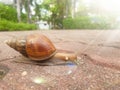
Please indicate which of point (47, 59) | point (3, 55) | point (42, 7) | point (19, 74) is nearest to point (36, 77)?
point (19, 74)

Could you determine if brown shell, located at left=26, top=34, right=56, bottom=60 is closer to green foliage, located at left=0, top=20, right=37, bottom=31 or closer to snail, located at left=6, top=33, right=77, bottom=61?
snail, located at left=6, top=33, right=77, bottom=61

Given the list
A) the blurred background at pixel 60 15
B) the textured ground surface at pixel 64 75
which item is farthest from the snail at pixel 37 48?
the blurred background at pixel 60 15

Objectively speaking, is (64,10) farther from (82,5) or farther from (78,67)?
(78,67)

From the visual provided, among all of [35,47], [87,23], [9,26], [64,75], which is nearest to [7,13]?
[9,26]

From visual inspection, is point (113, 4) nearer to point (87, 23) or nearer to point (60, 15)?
point (87, 23)

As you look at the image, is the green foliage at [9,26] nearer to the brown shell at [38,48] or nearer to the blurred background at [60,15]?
the blurred background at [60,15]

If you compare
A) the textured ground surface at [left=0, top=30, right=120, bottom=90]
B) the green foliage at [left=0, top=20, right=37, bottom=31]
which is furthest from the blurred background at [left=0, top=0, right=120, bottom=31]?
the textured ground surface at [left=0, top=30, right=120, bottom=90]
